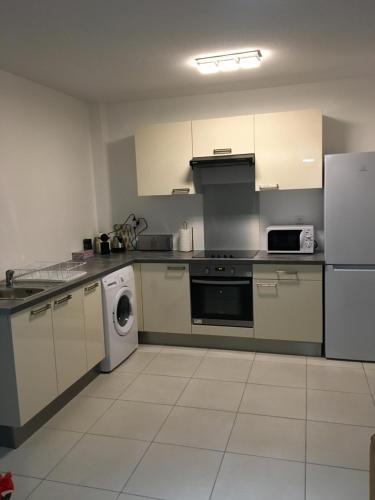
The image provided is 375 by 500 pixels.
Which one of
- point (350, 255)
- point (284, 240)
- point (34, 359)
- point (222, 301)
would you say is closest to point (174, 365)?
point (222, 301)

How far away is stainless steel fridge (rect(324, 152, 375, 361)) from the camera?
329 cm

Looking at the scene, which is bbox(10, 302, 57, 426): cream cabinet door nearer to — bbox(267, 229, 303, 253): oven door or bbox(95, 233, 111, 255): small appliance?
bbox(95, 233, 111, 255): small appliance

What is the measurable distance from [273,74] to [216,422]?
2.77 meters

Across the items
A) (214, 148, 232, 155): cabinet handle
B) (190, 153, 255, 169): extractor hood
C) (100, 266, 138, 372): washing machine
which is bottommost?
(100, 266, 138, 372): washing machine

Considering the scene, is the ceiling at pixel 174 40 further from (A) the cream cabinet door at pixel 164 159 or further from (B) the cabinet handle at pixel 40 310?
(B) the cabinet handle at pixel 40 310

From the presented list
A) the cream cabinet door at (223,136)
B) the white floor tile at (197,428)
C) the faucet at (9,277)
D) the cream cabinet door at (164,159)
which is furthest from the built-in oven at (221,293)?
the faucet at (9,277)

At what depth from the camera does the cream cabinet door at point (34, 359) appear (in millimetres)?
2414

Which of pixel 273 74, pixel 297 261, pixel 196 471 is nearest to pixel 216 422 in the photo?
pixel 196 471

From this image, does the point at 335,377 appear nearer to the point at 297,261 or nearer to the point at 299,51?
the point at 297,261

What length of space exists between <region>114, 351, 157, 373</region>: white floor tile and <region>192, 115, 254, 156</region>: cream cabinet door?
1.90m

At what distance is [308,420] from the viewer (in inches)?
105

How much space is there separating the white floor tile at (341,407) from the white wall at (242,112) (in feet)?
5.26

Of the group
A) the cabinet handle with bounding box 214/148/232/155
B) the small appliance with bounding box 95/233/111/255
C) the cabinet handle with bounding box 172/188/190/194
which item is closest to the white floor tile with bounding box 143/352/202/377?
the small appliance with bounding box 95/233/111/255

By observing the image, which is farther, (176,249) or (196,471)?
(176,249)
